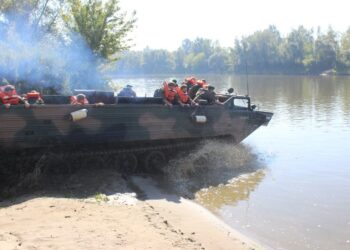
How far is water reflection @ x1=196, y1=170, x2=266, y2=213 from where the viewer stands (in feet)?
33.6

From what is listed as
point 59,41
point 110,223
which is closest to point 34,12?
point 59,41

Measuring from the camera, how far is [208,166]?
12906mm

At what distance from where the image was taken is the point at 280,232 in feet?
28.0

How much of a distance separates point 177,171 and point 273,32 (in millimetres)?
107078


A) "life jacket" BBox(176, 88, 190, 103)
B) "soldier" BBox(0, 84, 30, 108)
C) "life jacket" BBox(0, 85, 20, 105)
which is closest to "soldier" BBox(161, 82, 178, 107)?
"life jacket" BBox(176, 88, 190, 103)

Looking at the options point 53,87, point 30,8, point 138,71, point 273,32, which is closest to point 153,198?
point 53,87

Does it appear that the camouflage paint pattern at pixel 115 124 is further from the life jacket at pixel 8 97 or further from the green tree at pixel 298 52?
the green tree at pixel 298 52

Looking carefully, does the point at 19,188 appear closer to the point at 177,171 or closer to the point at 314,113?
the point at 177,171

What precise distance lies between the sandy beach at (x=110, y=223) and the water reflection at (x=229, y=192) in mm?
589

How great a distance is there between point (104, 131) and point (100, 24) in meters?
16.8

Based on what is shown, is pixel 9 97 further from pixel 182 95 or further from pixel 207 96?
pixel 207 96

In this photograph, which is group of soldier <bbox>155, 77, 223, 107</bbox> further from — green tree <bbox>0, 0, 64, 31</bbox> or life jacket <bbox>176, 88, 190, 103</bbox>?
green tree <bbox>0, 0, 64, 31</bbox>

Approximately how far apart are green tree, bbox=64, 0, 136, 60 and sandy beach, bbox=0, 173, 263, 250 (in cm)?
Answer: 1815

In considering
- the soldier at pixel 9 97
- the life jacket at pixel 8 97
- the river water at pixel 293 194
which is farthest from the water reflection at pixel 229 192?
the life jacket at pixel 8 97
